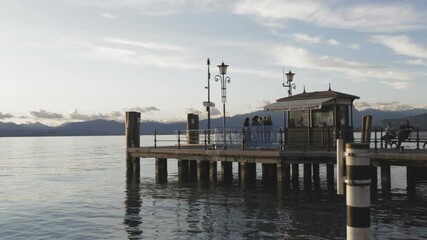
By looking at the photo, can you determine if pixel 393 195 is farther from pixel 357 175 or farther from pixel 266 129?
pixel 357 175

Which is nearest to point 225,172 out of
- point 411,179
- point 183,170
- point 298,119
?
point 183,170

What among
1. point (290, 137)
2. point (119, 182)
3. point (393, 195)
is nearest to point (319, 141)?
point (290, 137)

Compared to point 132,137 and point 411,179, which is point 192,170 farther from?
point 411,179

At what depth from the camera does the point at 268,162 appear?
76.6ft

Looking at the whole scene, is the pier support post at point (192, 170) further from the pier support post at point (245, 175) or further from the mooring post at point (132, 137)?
the pier support post at point (245, 175)

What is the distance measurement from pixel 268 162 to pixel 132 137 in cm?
1309

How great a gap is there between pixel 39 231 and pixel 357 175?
14886 mm

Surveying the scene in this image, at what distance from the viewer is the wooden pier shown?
2080 centimetres

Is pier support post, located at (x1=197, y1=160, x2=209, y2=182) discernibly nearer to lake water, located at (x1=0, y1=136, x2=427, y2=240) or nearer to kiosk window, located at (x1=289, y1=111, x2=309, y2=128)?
lake water, located at (x1=0, y1=136, x2=427, y2=240)

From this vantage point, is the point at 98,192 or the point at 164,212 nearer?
the point at 164,212

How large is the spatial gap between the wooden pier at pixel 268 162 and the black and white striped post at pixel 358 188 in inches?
636

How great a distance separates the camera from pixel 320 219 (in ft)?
54.2

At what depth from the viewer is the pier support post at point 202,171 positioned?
28062 millimetres

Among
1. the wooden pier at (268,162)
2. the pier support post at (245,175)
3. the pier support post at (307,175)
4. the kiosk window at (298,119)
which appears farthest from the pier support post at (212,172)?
the pier support post at (307,175)
